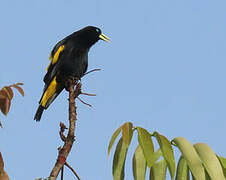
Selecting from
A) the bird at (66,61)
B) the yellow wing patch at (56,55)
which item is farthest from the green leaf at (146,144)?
the yellow wing patch at (56,55)

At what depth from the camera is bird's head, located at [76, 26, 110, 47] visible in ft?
20.8

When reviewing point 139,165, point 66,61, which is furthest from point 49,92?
point 139,165

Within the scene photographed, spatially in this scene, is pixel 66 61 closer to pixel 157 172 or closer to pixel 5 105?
pixel 157 172

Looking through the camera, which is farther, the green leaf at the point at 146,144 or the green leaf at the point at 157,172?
the green leaf at the point at 157,172

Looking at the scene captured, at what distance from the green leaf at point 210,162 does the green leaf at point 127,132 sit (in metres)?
0.28

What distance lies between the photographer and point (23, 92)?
1843 millimetres

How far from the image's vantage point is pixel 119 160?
194 cm

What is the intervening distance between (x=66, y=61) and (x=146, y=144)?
4.05 metres

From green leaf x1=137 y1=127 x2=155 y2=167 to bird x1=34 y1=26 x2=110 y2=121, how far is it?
3492 millimetres

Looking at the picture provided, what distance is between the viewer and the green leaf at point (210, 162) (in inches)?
71.9

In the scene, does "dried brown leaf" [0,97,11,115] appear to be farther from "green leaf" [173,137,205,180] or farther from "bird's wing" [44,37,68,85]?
"bird's wing" [44,37,68,85]

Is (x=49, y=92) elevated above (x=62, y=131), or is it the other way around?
(x=49, y=92)

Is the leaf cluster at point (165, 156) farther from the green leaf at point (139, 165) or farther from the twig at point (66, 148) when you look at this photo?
the twig at point (66, 148)

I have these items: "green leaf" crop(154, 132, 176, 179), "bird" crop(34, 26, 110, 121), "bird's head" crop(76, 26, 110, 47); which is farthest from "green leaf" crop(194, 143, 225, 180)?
"bird's head" crop(76, 26, 110, 47)
